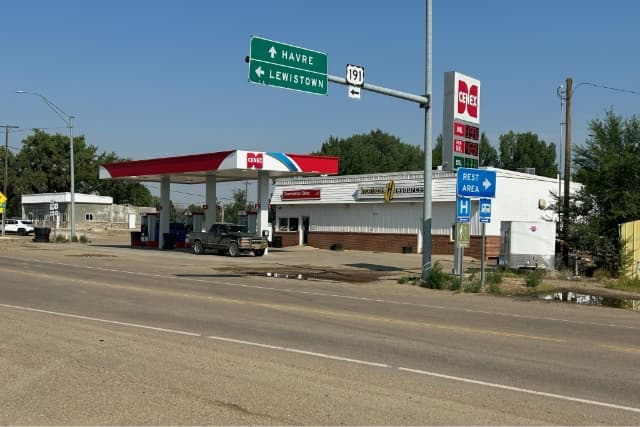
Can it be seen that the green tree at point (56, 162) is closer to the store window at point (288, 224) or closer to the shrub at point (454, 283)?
the store window at point (288, 224)

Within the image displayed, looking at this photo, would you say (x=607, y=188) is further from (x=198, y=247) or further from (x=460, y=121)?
(x=198, y=247)

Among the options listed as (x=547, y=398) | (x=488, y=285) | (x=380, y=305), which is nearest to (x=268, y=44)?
(x=380, y=305)

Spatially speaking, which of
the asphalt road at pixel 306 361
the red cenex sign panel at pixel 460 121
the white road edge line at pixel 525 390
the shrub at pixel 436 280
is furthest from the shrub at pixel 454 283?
the white road edge line at pixel 525 390

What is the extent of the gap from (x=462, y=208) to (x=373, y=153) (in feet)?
239

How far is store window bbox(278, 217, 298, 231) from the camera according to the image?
175ft

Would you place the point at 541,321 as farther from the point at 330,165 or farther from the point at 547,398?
the point at 330,165

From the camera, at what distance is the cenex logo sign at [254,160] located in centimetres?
3816

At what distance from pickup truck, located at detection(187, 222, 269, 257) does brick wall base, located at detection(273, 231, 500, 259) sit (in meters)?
9.91

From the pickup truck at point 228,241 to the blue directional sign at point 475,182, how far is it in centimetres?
1798

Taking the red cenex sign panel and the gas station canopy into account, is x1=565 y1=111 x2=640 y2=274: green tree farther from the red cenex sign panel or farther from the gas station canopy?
the gas station canopy

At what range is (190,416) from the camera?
252 inches

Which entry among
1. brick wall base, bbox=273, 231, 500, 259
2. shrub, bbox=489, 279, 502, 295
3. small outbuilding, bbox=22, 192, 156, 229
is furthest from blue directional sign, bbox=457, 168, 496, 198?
small outbuilding, bbox=22, 192, 156, 229

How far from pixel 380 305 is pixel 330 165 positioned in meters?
24.9

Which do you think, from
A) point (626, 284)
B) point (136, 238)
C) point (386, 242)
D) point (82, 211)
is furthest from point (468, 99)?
point (82, 211)
